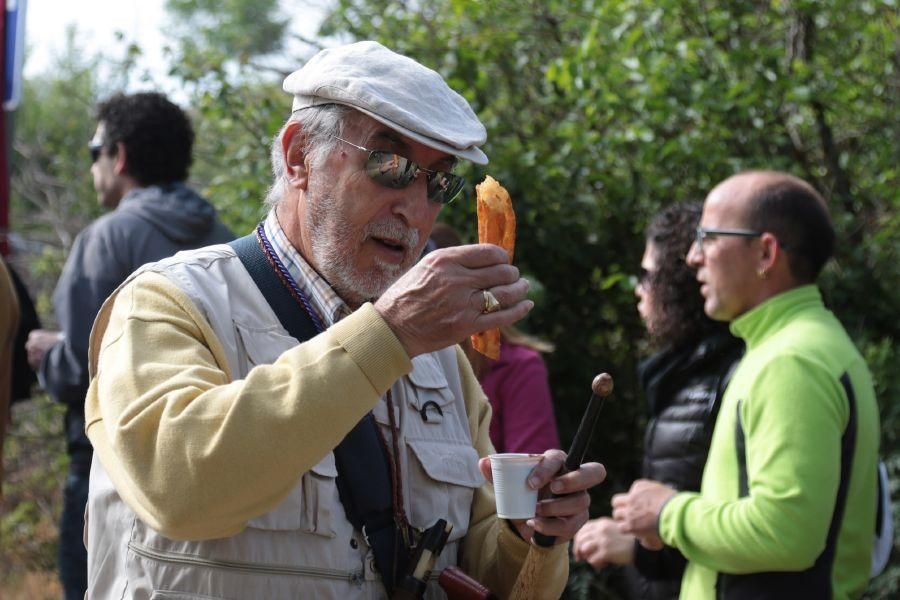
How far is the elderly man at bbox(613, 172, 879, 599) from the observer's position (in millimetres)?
3230

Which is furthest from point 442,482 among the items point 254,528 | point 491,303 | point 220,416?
point 220,416

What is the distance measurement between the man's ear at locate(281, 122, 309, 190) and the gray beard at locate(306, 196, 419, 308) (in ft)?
0.32

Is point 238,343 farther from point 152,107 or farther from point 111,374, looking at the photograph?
point 152,107

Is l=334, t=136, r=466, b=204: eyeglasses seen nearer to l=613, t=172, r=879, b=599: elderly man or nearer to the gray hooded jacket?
l=613, t=172, r=879, b=599: elderly man

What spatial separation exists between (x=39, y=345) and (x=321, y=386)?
3175mm

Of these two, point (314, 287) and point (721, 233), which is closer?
point (314, 287)

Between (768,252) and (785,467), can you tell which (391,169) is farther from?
(768,252)

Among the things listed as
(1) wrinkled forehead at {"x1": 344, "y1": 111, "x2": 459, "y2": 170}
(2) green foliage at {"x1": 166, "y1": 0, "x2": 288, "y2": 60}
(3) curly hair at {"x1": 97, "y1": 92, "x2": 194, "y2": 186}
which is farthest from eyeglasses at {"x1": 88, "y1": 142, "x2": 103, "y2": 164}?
(1) wrinkled forehead at {"x1": 344, "y1": 111, "x2": 459, "y2": 170}

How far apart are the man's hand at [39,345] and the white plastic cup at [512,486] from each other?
9.51 feet

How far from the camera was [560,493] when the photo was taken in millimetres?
2430

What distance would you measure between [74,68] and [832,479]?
10.9 meters

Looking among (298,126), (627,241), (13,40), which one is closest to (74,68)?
(13,40)

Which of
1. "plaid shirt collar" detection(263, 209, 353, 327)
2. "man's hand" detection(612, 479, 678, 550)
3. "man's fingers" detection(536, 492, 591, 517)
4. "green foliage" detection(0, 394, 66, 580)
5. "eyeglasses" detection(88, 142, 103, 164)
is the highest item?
"plaid shirt collar" detection(263, 209, 353, 327)

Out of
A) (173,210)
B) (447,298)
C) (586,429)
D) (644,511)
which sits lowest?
(644,511)
